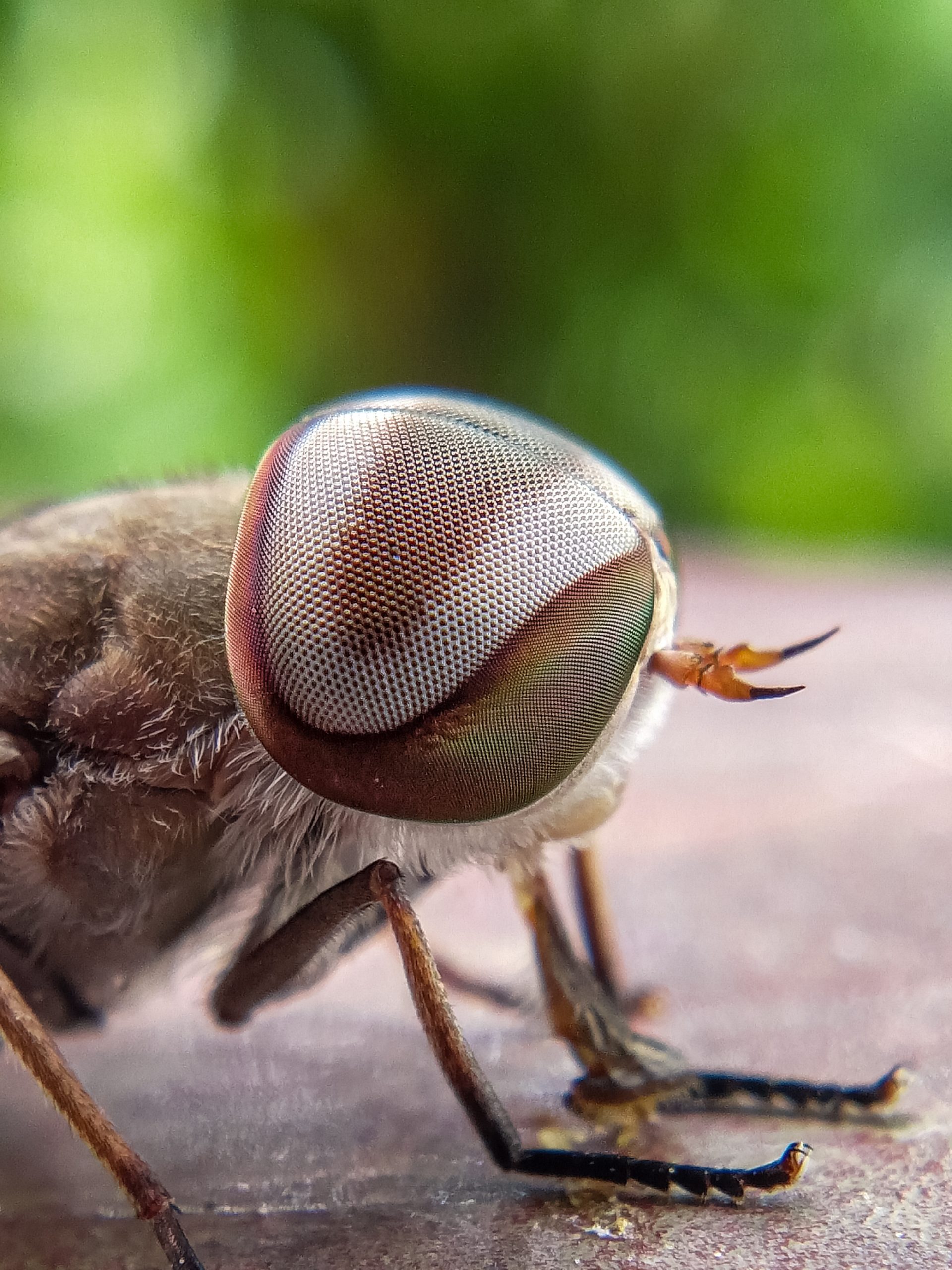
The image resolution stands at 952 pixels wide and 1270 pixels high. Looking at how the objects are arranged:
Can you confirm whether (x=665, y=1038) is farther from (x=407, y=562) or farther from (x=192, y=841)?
(x=407, y=562)

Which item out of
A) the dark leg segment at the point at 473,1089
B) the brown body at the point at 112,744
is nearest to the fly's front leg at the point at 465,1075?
the dark leg segment at the point at 473,1089

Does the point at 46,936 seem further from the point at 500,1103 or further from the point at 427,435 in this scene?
the point at 427,435

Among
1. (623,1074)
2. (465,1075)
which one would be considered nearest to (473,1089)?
(465,1075)

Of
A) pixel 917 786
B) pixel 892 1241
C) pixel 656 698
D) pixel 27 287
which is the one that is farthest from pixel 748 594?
pixel 27 287

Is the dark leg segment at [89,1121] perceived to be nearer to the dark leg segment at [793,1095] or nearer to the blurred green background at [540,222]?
the dark leg segment at [793,1095]

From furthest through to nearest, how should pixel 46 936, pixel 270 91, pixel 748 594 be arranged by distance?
pixel 270 91 → pixel 748 594 → pixel 46 936

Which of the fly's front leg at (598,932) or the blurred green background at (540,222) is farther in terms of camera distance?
the blurred green background at (540,222)

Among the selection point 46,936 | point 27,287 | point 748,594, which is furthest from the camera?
point 27,287
